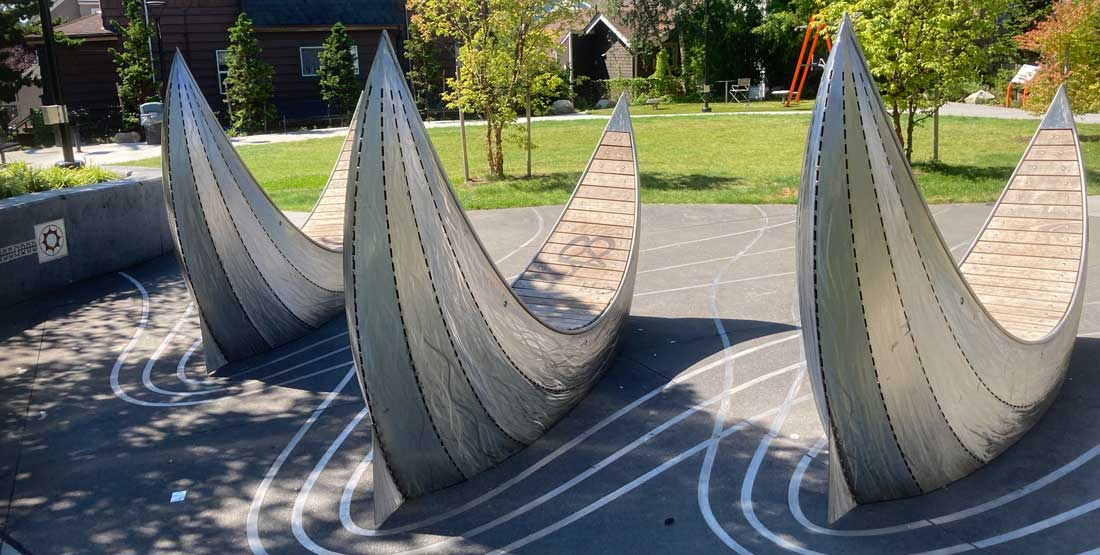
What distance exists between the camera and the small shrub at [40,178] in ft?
48.3

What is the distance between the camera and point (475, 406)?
7.88 m

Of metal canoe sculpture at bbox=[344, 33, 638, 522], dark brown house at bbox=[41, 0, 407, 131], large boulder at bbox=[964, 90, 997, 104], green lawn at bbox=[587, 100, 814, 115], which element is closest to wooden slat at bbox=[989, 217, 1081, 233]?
metal canoe sculpture at bbox=[344, 33, 638, 522]

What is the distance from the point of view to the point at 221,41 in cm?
3600

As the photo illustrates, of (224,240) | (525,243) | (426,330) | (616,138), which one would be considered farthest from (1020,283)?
(224,240)

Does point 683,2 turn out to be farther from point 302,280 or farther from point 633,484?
point 633,484

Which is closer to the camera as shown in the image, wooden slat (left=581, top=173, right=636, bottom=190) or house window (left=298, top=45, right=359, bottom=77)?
wooden slat (left=581, top=173, right=636, bottom=190)

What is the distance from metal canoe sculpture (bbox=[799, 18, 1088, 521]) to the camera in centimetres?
633

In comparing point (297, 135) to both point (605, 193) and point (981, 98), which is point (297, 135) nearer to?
point (605, 193)

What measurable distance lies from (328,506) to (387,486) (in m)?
0.67

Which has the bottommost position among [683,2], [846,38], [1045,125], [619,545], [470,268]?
[619,545]

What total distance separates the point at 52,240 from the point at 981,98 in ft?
113

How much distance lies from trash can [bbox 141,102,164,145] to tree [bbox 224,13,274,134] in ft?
9.34

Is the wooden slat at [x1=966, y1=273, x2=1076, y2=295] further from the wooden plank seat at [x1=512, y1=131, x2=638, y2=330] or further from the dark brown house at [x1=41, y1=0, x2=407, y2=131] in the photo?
the dark brown house at [x1=41, y1=0, x2=407, y2=131]

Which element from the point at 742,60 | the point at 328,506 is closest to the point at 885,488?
the point at 328,506
